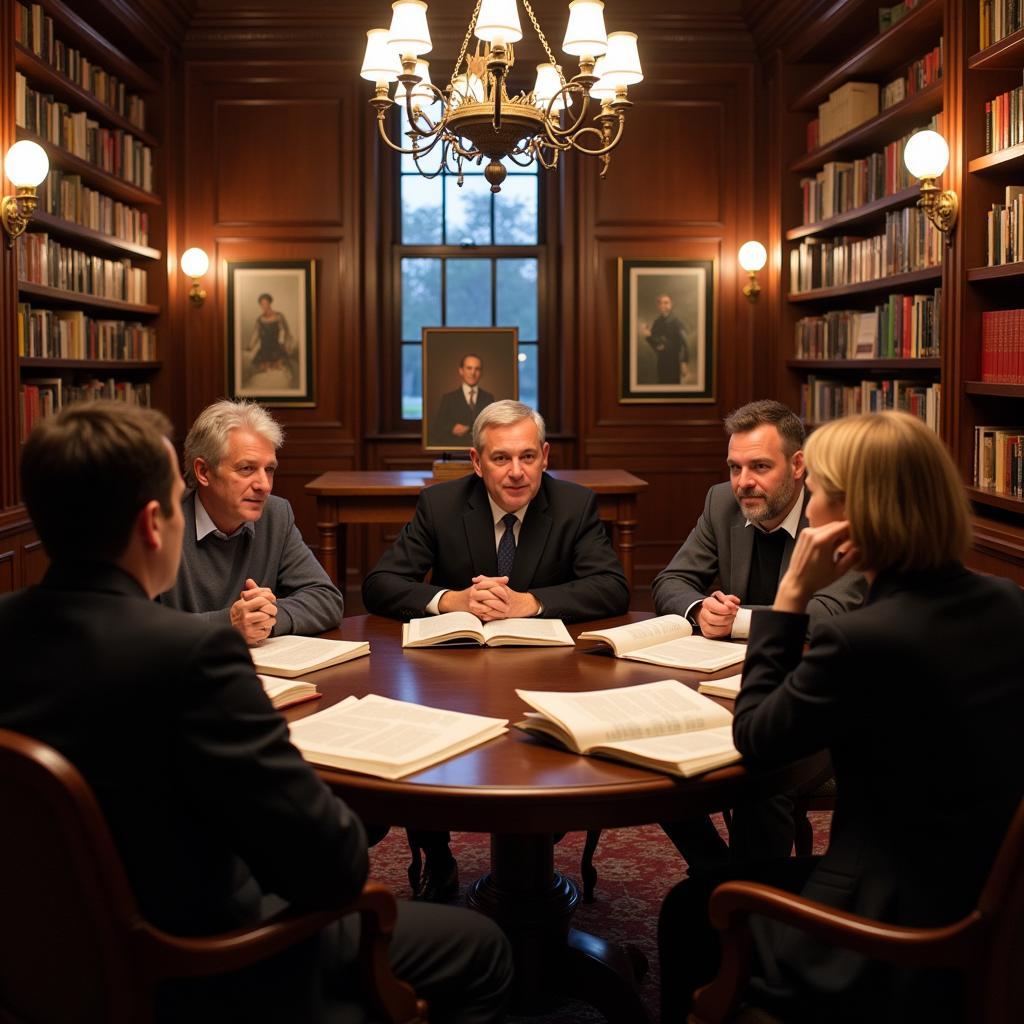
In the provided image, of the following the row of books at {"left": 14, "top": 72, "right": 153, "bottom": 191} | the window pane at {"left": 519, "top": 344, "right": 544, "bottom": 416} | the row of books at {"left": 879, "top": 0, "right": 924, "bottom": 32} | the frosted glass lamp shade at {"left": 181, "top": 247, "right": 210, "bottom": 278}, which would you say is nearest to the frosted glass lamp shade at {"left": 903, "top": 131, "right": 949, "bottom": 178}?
the row of books at {"left": 879, "top": 0, "right": 924, "bottom": 32}

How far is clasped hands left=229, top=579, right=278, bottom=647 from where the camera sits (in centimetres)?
248

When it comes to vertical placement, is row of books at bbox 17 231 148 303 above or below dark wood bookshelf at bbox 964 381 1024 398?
above

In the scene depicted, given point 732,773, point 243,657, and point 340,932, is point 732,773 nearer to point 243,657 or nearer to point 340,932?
point 340,932

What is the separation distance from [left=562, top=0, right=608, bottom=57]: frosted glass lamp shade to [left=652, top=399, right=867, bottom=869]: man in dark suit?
57.2 inches

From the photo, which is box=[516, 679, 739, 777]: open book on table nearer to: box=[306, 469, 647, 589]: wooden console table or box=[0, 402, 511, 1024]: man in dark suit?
box=[0, 402, 511, 1024]: man in dark suit

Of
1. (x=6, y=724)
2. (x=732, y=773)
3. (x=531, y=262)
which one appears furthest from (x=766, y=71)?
(x=6, y=724)

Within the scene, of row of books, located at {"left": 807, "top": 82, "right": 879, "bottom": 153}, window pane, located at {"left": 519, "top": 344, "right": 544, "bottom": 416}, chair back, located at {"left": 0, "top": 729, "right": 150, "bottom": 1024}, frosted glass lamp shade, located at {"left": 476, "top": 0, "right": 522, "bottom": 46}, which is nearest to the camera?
chair back, located at {"left": 0, "top": 729, "right": 150, "bottom": 1024}

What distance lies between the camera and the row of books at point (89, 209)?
5.34m

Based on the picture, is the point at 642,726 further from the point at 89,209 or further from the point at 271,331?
the point at 271,331

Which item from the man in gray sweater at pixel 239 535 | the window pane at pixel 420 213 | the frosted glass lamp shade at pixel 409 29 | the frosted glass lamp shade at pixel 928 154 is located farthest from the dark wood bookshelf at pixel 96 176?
the frosted glass lamp shade at pixel 928 154

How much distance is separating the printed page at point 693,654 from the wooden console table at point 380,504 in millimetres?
2705

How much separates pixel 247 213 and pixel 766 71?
3.21 metres

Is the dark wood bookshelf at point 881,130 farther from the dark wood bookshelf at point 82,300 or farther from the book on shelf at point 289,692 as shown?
the book on shelf at point 289,692

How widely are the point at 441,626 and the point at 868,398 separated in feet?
12.2
